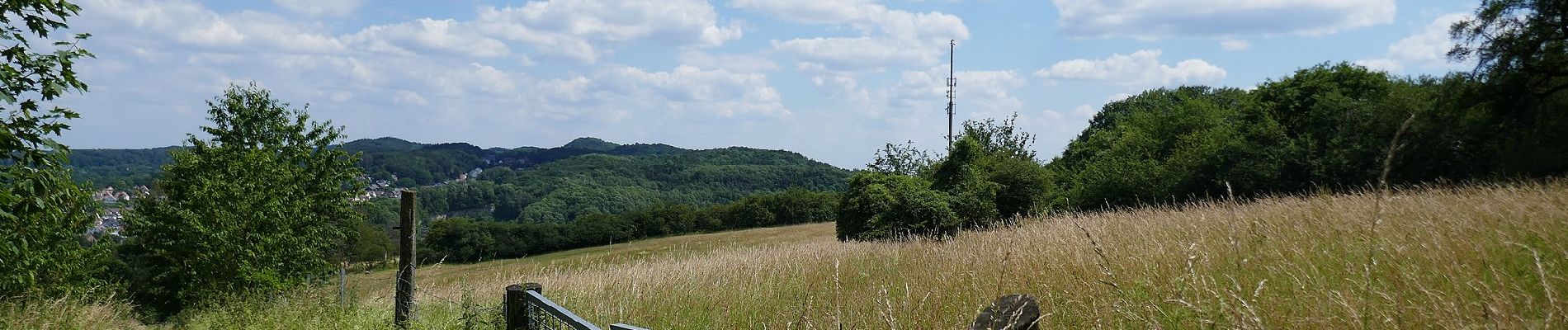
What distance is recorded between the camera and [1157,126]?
4962 centimetres

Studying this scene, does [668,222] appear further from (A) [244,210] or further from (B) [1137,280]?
(B) [1137,280]

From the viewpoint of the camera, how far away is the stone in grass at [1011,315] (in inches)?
127

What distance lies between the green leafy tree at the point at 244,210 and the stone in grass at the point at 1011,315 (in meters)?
15.8

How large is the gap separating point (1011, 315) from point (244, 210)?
23141 millimetres

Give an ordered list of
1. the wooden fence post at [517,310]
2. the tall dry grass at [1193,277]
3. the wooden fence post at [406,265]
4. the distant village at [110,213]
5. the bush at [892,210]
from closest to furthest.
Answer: the tall dry grass at [1193,277] < the wooden fence post at [517,310] < the wooden fence post at [406,265] < the distant village at [110,213] < the bush at [892,210]

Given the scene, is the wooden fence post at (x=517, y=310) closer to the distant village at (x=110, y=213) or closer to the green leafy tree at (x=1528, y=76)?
the distant village at (x=110, y=213)

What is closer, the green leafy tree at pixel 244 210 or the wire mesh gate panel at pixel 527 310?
the wire mesh gate panel at pixel 527 310

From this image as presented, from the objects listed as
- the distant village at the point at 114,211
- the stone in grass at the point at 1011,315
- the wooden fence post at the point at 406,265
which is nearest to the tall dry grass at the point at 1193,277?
the stone in grass at the point at 1011,315

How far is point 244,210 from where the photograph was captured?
2159cm

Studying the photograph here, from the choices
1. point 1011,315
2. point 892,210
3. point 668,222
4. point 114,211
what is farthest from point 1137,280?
point 668,222

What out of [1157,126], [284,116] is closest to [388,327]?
[284,116]

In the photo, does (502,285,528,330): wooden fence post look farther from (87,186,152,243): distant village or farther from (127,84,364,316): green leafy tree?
(87,186,152,243): distant village

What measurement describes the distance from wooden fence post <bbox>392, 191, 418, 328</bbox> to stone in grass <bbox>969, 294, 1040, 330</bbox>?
6.43m

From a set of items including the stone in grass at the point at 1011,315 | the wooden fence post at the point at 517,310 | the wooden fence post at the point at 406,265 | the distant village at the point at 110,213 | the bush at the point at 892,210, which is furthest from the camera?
the bush at the point at 892,210
